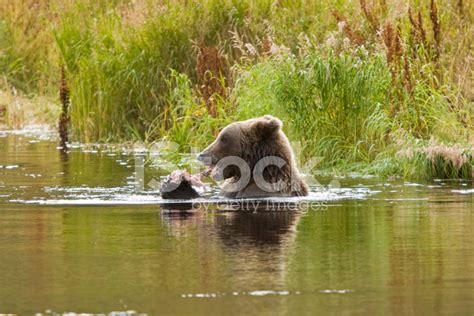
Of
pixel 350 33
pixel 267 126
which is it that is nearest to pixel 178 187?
pixel 267 126

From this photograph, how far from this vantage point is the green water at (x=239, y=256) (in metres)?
7.25

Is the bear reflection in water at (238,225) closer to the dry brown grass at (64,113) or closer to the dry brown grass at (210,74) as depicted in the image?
the dry brown grass at (210,74)

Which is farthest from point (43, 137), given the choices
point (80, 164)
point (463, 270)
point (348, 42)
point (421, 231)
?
point (463, 270)

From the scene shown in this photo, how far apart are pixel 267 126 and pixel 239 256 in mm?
4152

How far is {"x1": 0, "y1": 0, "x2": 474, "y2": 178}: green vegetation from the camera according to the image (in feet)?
53.8

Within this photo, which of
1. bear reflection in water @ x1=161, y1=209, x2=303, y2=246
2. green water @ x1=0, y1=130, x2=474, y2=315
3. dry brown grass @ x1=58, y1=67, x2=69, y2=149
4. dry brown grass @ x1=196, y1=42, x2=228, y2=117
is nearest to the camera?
green water @ x1=0, y1=130, x2=474, y2=315

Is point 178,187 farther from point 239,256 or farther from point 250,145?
point 239,256

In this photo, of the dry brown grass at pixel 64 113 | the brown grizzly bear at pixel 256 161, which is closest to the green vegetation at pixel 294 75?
the dry brown grass at pixel 64 113

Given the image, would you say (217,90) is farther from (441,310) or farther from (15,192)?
(441,310)

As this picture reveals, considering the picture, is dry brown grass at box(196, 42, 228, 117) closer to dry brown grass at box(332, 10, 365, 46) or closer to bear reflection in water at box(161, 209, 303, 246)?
dry brown grass at box(332, 10, 365, 46)

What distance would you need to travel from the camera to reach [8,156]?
752 inches

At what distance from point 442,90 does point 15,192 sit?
584 centimetres

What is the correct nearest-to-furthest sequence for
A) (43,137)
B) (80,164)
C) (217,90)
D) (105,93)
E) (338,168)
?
1. (338,168)
2. (80,164)
3. (217,90)
4. (105,93)
5. (43,137)

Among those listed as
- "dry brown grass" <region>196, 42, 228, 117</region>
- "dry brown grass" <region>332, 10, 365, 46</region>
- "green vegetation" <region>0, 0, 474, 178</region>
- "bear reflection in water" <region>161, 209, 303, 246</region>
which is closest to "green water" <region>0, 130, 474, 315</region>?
"bear reflection in water" <region>161, 209, 303, 246</region>
